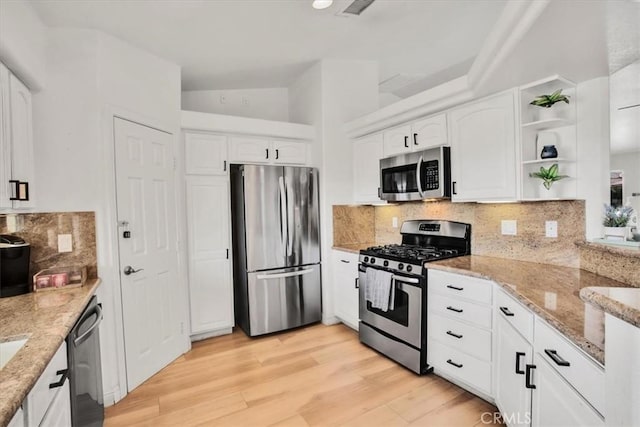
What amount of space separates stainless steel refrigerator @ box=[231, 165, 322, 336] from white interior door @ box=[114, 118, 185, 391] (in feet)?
2.07

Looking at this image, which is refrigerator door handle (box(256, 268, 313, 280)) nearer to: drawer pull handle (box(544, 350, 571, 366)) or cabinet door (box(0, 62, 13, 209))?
cabinet door (box(0, 62, 13, 209))

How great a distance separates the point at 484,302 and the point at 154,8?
290 centimetres

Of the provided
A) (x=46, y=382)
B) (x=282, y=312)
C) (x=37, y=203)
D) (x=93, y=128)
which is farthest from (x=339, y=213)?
(x=46, y=382)

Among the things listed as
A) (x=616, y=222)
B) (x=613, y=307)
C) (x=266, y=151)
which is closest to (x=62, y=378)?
(x=613, y=307)

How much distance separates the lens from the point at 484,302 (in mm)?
2068

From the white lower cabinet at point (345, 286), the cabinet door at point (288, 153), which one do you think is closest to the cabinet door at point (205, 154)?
the cabinet door at point (288, 153)

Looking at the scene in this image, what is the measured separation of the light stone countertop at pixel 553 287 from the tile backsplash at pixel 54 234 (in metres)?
2.43

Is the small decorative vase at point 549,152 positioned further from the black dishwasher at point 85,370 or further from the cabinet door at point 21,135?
the cabinet door at point 21,135

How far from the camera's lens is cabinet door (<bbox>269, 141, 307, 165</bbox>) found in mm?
3568

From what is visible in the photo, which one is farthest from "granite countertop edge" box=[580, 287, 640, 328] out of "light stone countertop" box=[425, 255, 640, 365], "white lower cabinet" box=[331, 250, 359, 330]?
"white lower cabinet" box=[331, 250, 359, 330]

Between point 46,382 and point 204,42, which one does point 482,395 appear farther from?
point 204,42

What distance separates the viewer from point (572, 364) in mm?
1146

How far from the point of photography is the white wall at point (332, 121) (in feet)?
11.7

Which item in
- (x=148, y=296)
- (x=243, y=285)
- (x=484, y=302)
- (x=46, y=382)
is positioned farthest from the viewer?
(x=243, y=285)
